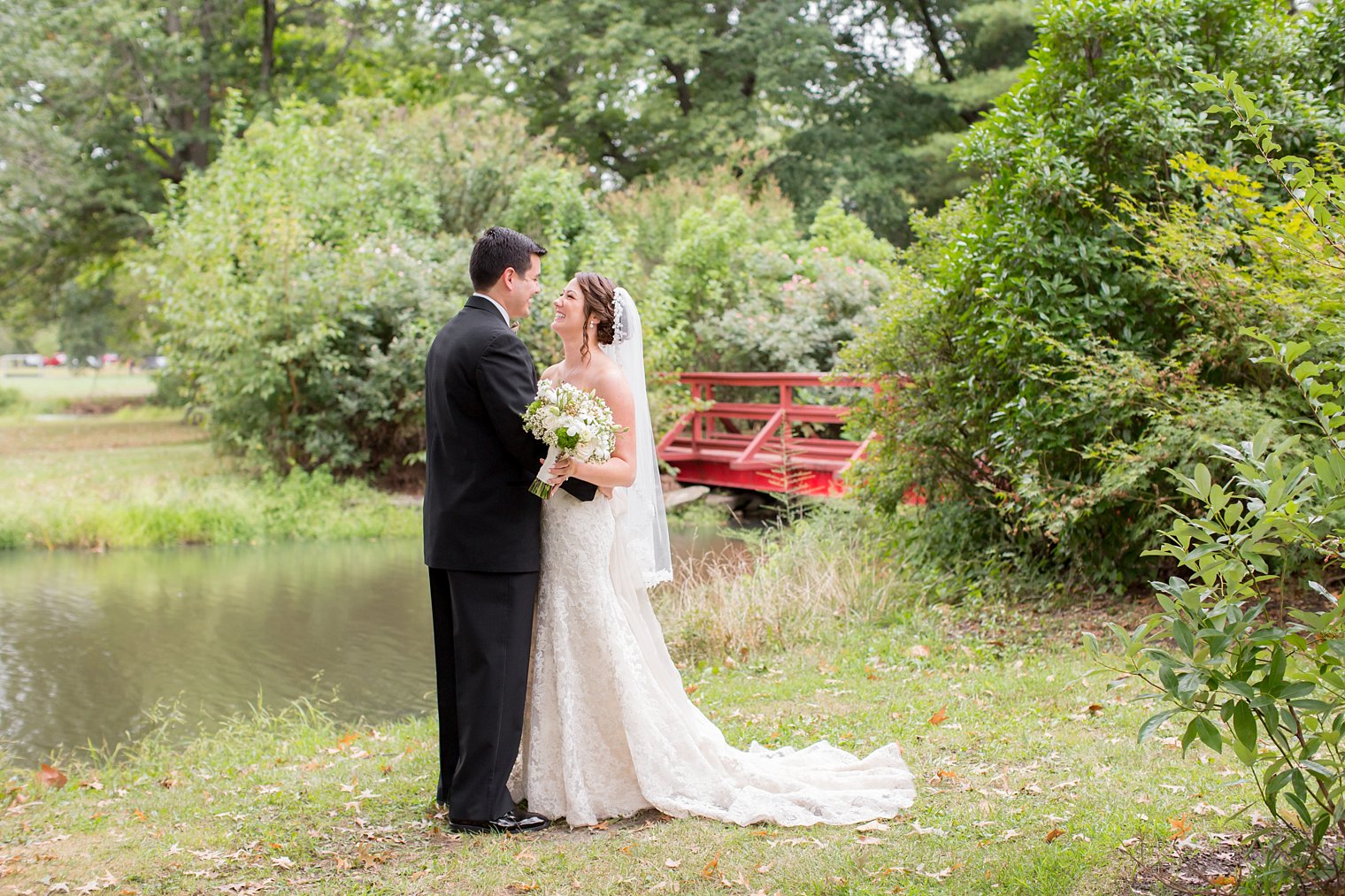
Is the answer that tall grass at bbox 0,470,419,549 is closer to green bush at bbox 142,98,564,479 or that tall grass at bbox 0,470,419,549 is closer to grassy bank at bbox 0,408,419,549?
grassy bank at bbox 0,408,419,549

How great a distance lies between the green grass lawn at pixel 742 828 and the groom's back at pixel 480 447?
108 cm

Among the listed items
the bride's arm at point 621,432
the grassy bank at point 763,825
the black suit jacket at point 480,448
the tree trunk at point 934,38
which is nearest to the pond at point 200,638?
the grassy bank at point 763,825

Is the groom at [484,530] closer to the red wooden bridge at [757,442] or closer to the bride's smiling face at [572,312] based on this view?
the bride's smiling face at [572,312]

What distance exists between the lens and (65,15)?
2122 centimetres

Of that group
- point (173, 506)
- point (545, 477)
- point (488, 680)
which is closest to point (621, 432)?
point (545, 477)

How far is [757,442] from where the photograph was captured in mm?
16141

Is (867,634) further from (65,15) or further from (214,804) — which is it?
(65,15)

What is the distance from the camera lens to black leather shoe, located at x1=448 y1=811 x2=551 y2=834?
14.4 ft

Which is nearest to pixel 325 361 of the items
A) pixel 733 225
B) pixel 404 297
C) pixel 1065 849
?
pixel 404 297

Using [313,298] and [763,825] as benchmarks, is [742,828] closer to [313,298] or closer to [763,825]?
[763,825]

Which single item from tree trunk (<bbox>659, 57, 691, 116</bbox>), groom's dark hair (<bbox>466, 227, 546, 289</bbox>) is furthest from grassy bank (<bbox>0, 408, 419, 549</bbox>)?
tree trunk (<bbox>659, 57, 691, 116</bbox>)

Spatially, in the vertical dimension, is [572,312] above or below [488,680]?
above

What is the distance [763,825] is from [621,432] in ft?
5.19

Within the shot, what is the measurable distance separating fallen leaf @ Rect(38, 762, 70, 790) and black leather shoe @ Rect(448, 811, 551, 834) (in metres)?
2.72
